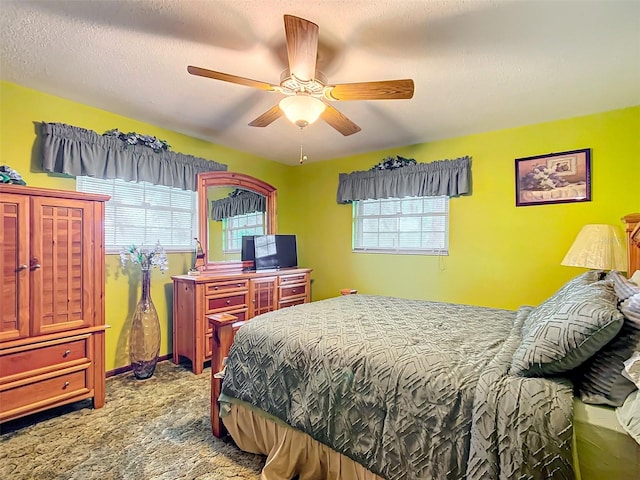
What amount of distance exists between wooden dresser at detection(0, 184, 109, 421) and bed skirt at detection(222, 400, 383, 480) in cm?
123

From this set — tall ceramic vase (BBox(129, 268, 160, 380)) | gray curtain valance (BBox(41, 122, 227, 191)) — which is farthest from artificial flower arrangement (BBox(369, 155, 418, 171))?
tall ceramic vase (BBox(129, 268, 160, 380))

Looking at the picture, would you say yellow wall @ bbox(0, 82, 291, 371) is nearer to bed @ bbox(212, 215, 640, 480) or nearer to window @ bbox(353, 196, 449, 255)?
bed @ bbox(212, 215, 640, 480)

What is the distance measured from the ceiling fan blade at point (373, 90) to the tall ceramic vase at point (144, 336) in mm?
2347

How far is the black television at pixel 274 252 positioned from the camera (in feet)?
13.0

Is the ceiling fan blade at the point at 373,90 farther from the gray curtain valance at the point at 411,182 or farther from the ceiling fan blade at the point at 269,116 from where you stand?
the gray curtain valance at the point at 411,182

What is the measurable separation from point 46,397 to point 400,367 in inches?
93.5

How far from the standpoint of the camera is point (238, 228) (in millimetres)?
3980

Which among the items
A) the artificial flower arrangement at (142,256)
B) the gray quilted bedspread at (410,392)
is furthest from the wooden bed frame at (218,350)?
the artificial flower arrangement at (142,256)

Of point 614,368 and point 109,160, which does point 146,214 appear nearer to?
point 109,160

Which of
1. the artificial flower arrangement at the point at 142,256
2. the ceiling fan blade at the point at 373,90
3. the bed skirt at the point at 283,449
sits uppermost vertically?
the ceiling fan blade at the point at 373,90

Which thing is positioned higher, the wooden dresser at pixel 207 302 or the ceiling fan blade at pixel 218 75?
the ceiling fan blade at pixel 218 75

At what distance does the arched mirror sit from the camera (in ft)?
11.8

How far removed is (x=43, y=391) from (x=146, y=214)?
1718 mm

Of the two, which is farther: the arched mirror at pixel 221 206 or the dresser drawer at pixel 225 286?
the arched mirror at pixel 221 206
